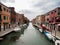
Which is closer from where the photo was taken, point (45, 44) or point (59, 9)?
point (45, 44)

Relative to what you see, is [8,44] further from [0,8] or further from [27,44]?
[0,8]

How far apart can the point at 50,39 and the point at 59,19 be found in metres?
16.1

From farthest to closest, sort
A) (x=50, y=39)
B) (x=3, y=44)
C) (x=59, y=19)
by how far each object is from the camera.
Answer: (x=59, y=19)
(x=50, y=39)
(x=3, y=44)

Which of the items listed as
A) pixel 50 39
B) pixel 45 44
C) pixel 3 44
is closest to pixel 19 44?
pixel 3 44

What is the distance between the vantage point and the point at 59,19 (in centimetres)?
4416

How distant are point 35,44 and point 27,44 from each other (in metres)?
1.95

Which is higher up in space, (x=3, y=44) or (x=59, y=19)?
(x=59, y=19)

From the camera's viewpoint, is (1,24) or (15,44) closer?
(15,44)

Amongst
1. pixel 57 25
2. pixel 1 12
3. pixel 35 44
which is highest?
pixel 1 12

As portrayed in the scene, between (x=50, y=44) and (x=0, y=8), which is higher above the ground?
(x=0, y=8)

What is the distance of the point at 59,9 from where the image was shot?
45.4 meters

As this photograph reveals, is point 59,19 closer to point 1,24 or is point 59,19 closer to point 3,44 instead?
point 1,24

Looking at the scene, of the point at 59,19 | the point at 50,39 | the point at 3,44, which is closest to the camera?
the point at 3,44

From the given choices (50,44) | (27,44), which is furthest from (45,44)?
(27,44)
